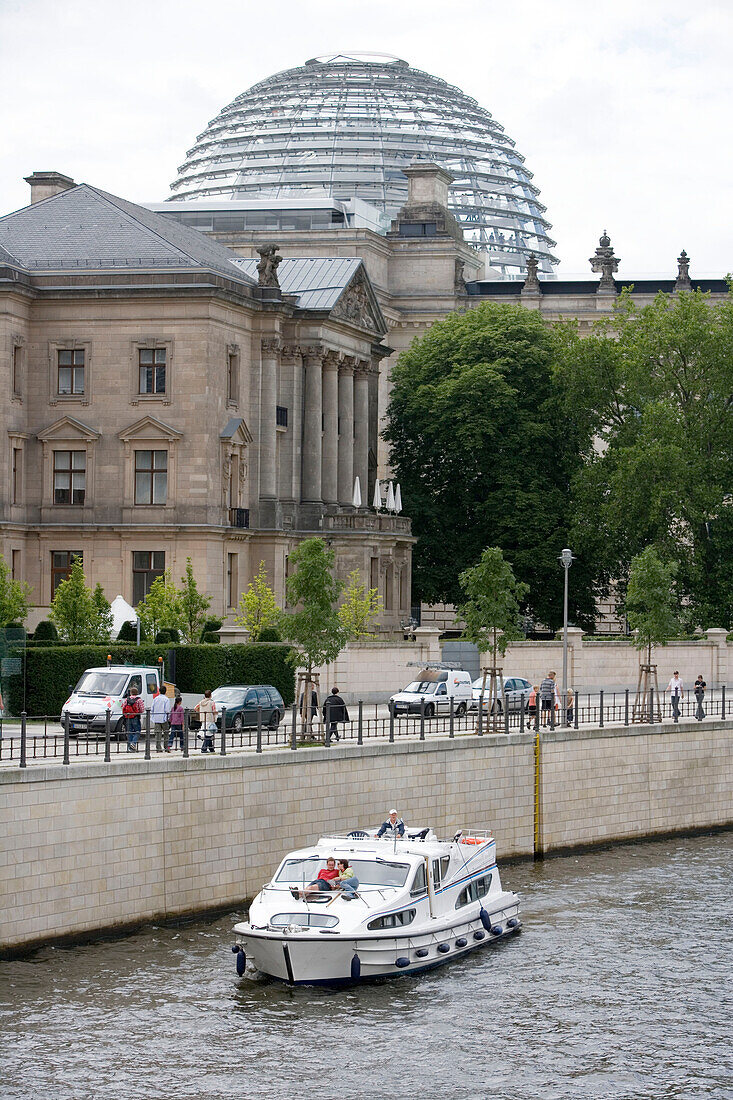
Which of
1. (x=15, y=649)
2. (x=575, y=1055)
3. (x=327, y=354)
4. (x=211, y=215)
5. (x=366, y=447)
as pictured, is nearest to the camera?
(x=575, y=1055)

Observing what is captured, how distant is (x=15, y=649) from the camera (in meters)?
57.3

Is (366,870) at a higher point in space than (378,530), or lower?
lower

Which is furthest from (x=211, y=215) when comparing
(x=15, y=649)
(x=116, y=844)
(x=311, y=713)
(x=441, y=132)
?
(x=116, y=844)

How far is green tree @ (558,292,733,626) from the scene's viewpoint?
88438 mm

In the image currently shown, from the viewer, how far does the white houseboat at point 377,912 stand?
3853 cm

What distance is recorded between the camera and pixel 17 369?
79875 mm

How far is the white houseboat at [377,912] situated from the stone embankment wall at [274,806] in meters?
2.47

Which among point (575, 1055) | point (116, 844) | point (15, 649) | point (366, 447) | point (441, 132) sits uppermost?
point (441, 132)

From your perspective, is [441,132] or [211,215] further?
[441,132]

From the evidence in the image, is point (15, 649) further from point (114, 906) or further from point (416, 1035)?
point (416, 1035)

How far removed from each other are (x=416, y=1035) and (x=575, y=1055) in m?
2.77

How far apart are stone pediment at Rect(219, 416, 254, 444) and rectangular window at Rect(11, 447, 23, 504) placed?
7875mm

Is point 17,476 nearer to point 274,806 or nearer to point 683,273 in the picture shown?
point 274,806

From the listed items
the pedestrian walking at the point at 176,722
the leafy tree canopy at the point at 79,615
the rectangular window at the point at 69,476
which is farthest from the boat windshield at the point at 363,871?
the rectangular window at the point at 69,476
